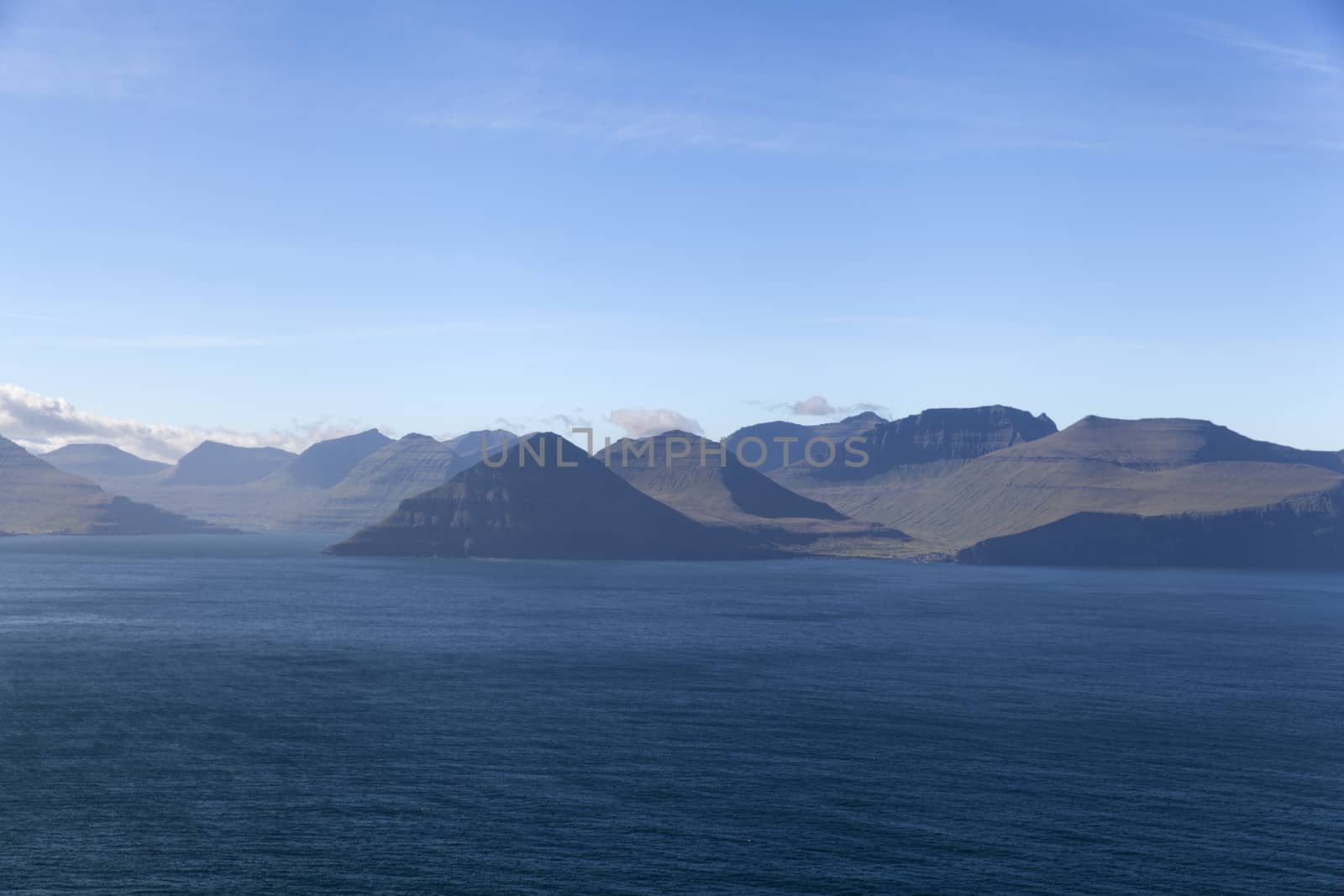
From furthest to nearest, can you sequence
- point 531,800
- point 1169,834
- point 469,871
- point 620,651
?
point 620,651
point 531,800
point 1169,834
point 469,871

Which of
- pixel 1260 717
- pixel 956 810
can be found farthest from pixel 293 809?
pixel 1260 717

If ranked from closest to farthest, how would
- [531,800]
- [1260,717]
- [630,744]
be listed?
1. [531,800]
2. [630,744]
3. [1260,717]

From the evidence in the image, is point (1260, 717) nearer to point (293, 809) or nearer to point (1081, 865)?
point (1081, 865)

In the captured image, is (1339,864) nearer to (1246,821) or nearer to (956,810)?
(1246,821)

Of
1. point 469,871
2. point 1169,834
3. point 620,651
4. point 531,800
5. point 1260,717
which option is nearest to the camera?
point 469,871

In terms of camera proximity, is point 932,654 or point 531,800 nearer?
point 531,800

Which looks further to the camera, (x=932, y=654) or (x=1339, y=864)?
(x=932, y=654)

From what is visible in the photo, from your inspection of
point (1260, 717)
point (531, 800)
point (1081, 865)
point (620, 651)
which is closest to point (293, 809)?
point (531, 800)

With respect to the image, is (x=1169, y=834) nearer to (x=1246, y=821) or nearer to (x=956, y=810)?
(x=1246, y=821)

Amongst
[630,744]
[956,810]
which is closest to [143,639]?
[630,744]
